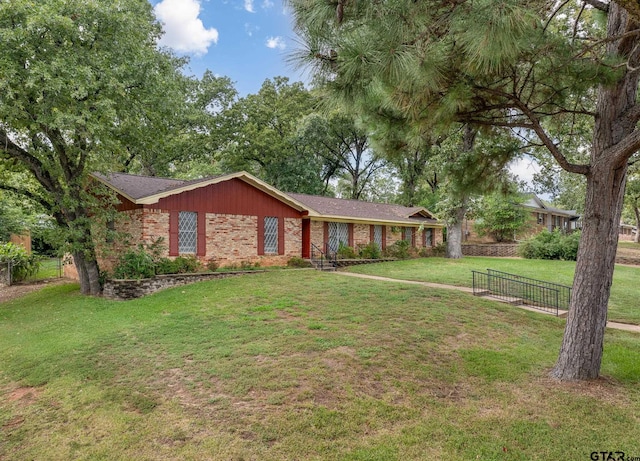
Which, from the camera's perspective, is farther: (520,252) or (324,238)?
(520,252)

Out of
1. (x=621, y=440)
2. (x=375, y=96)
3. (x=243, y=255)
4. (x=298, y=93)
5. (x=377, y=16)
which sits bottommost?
(x=621, y=440)

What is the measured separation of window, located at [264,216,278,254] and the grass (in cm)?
771

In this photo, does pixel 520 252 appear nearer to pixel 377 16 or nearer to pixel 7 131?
pixel 377 16

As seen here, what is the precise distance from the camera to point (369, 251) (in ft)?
67.5

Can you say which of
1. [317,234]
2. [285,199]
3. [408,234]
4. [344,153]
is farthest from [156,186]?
[344,153]

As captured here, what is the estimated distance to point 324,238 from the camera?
62.9ft

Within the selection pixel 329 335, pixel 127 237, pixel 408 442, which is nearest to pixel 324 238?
pixel 127 237

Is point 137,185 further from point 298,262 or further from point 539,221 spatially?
point 539,221

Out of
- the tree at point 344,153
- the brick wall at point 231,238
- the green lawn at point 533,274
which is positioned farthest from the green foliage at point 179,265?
the tree at point 344,153

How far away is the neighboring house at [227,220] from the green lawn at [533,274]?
2.82 m

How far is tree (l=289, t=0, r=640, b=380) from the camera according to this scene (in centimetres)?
431

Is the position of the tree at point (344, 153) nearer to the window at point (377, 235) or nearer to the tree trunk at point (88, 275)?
the window at point (377, 235)

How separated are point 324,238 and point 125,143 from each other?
32.4 ft

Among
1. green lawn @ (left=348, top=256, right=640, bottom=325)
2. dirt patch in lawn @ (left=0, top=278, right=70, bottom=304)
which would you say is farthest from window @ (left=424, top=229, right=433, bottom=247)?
dirt patch in lawn @ (left=0, top=278, right=70, bottom=304)
